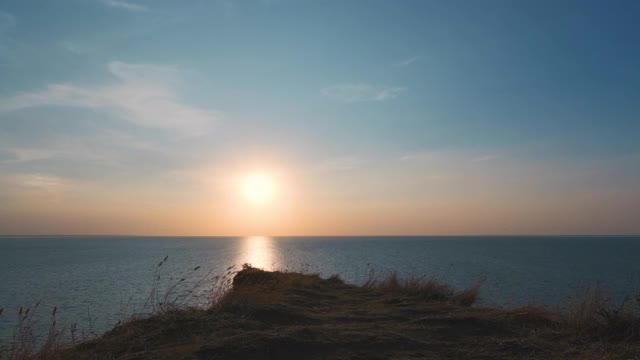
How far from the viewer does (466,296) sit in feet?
51.4

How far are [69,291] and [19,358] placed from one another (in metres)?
39.3

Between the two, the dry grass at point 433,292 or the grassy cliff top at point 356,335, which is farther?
the dry grass at point 433,292

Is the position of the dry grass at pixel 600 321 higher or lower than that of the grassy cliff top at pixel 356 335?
Result: higher

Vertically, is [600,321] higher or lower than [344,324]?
higher

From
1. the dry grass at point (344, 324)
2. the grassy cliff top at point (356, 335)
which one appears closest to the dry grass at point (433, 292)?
the dry grass at point (344, 324)

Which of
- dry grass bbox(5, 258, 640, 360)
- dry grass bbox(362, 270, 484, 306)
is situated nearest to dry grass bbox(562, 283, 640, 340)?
dry grass bbox(5, 258, 640, 360)

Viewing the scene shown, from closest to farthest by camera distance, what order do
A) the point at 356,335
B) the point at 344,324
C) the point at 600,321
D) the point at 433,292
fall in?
1. the point at 356,335
2. the point at 600,321
3. the point at 344,324
4. the point at 433,292

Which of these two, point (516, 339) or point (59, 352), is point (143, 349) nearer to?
point (59, 352)

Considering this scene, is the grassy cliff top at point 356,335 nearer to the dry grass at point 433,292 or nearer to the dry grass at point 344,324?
the dry grass at point 344,324


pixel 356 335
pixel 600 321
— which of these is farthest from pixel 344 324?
pixel 600 321

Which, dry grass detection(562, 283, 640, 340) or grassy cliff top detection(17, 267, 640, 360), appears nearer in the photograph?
grassy cliff top detection(17, 267, 640, 360)

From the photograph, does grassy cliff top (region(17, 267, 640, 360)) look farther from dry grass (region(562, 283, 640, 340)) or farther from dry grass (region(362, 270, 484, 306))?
dry grass (region(362, 270, 484, 306))

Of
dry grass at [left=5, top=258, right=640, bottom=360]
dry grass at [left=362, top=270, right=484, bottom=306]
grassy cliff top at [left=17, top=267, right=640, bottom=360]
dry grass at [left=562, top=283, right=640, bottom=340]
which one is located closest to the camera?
grassy cliff top at [left=17, top=267, right=640, bottom=360]

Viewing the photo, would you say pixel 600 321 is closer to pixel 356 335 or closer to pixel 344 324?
pixel 356 335
